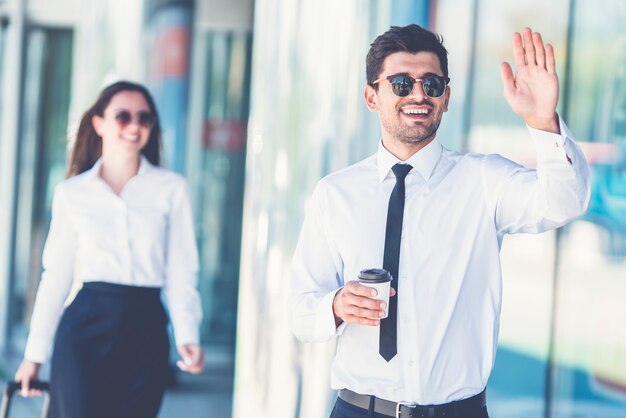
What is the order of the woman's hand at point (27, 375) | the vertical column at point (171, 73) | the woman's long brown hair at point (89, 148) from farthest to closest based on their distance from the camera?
1. the vertical column at point (171, 73)
2. the woman's long brown hair at point (89, 148)
3. the woman's hand at point (27, 375)

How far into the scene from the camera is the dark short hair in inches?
108

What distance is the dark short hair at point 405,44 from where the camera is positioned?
2740mm

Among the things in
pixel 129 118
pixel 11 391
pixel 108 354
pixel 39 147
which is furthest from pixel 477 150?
pixel 39 147

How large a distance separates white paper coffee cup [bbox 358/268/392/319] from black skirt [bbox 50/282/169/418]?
1.92 meters

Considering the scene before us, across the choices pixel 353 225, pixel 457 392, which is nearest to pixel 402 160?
pixel 353 225

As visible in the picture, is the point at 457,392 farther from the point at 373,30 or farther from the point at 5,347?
the point at 5,347

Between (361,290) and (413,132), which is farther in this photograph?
(413,132)

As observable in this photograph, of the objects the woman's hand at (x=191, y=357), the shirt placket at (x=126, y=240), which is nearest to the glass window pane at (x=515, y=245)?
the woman's hand at (x=191, y=357)

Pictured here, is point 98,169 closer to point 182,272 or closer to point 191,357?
point 182,272

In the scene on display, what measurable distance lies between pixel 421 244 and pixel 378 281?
29 centimetres

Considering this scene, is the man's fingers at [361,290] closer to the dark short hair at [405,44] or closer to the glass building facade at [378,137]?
the dark short hair at [405,44]

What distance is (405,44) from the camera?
2742 millimetres

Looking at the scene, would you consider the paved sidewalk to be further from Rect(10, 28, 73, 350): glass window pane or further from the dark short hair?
the dark short hair

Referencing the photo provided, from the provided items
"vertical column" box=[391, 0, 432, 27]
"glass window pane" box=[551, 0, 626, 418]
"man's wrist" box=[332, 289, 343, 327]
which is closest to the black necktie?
"man's wrist" box=[332, 289, 343, 327]
